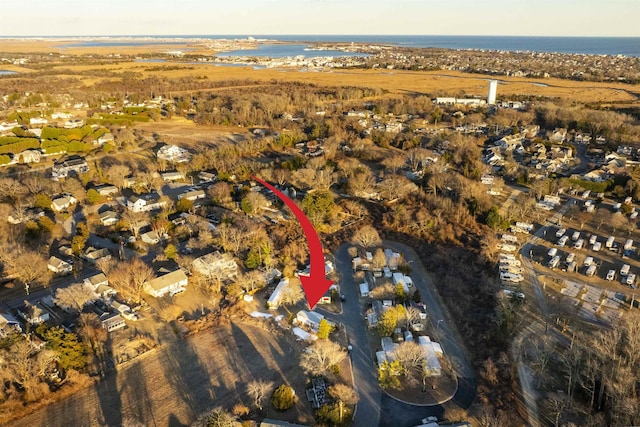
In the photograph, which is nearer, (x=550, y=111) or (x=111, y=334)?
(x=111, y=334)

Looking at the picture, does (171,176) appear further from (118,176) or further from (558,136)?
(558,136)

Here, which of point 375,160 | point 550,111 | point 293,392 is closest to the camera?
point 293,392

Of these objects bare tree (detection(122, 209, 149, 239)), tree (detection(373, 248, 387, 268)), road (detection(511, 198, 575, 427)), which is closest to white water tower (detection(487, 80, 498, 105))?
road (detection(511, 198, 575, 427))

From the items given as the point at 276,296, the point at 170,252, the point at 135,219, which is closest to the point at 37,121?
the point at 135,219

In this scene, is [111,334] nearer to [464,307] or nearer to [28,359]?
[28,359]

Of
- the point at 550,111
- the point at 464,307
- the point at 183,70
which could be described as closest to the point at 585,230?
the point at 464,307

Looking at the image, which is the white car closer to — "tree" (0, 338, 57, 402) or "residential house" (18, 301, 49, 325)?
"tree" (0, 338, 57, 402)
